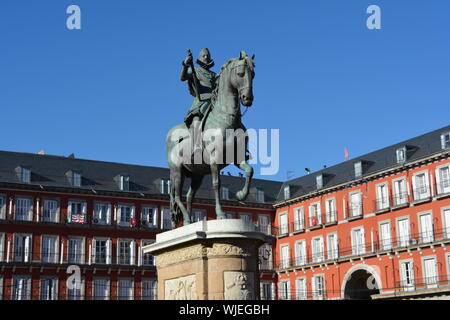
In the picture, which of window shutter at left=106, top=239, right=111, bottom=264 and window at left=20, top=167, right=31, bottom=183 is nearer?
window at left=20, top=167, right=31, bottom=183

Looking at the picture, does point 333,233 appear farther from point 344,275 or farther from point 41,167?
point 41,167

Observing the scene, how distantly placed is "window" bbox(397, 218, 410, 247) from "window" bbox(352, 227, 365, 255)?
3958mm

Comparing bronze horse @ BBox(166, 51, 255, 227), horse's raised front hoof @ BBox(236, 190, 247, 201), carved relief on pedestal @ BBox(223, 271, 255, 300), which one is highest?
bronze horse @ BBox(166, 51, 255, 227)

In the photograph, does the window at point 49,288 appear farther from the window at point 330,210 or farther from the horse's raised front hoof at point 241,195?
the horse's raised front hoof at point 241,195

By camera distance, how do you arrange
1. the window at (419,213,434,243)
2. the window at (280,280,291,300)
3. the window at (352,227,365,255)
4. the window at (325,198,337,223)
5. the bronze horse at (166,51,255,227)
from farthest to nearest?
the window at (280,280,291,300) → the window at (325,198,337,223) → the window at (352,227,365,255) → the window at (419,213,434,243) → the bronze horse at (166,51,255,227)

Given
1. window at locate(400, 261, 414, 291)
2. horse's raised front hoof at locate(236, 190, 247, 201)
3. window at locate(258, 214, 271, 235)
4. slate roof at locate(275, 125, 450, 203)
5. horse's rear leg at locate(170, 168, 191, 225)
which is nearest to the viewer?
horse's raised front hoof at locate(236, 190, 247, 201)

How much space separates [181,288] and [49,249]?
47.1 meters

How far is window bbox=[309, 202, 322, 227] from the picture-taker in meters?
63.2

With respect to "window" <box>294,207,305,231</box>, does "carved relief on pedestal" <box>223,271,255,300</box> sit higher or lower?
lower

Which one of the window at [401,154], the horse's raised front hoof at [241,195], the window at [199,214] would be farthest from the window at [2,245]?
the horse's raised front hoof at [241,195]

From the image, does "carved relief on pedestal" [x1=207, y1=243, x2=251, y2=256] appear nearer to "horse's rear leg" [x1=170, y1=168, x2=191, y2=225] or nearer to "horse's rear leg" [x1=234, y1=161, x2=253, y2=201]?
"horse's rear leg" [x1=234, y1=161, x2=253, y2=201]

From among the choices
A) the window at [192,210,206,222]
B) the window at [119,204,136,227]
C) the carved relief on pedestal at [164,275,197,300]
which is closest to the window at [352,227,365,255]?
the window at [192,210,206,222]

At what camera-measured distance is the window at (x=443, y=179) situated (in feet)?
170
